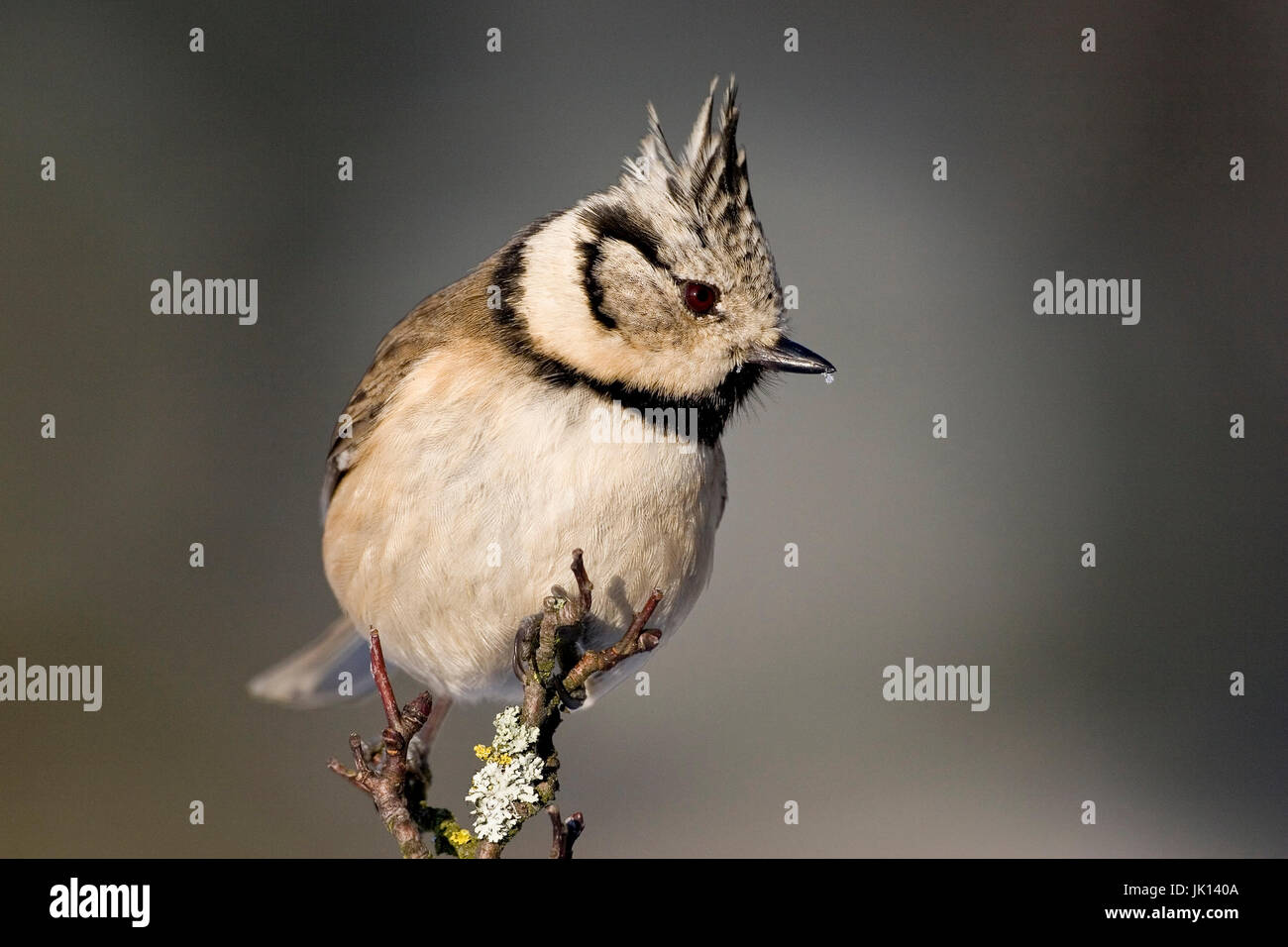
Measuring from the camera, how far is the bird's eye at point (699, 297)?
330 cm

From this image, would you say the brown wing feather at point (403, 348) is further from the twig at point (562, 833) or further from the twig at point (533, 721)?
the twig at point (562, 833)

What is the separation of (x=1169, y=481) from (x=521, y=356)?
24.6ft

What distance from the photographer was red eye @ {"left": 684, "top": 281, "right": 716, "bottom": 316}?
330 centimetres

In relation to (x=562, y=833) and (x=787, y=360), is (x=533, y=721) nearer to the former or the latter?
(x=562, y=833)

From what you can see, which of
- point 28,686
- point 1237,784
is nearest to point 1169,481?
point 1237,784

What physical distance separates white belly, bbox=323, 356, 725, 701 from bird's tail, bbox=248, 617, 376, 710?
3.55ft

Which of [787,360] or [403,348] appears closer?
[787,360]

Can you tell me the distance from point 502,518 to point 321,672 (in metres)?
1.87

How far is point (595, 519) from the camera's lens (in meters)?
3.23

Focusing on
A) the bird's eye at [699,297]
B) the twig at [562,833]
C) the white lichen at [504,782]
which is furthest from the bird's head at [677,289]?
the twig at [562,833]

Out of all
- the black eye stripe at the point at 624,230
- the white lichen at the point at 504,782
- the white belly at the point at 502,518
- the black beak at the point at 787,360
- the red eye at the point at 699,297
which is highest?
the black eye stripe at the point at 624,230

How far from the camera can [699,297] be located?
3303mm

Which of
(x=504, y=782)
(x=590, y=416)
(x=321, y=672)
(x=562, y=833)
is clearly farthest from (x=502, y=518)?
(x=321, y=672)

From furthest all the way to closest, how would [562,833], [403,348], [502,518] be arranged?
[403,348] → [502,518] → [562,833]
